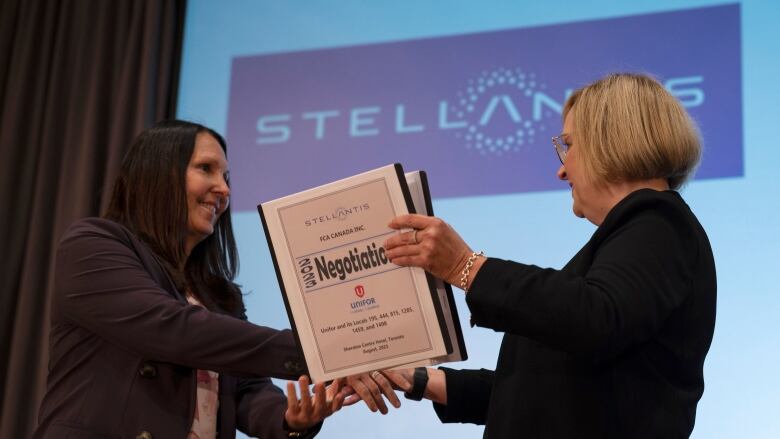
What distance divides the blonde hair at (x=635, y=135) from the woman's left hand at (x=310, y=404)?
725mm

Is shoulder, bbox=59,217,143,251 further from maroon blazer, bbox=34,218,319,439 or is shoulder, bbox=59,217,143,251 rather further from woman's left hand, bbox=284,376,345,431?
woman's left hand, bbox=284,376,345,431

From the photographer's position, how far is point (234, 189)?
12.2 ft

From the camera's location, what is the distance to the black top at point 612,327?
1533mm

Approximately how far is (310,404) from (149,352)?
1.21ft

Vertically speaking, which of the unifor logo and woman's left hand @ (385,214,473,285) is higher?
the unifor logo

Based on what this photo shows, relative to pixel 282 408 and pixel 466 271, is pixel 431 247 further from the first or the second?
pixel 282 408

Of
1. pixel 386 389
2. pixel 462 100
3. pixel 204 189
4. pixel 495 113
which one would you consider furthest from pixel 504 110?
pixel 386 389

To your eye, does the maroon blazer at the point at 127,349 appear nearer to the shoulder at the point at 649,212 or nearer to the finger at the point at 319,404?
the finger at the point at 319,404

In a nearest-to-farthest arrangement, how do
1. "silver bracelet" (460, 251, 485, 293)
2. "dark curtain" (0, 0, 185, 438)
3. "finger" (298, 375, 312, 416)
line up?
"silver bracelet" (460, 251, 485, 293) → "finger" (298, 375, 312, 416) → "dark curtain" (0, 0, 185, 438)

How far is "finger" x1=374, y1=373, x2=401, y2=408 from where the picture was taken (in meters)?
2.09

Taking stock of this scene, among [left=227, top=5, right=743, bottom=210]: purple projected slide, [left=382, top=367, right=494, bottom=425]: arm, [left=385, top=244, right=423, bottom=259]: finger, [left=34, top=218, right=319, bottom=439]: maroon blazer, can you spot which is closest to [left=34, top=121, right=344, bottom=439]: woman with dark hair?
[left=34, top=218, right=319, bottom=439]: maroon blazer

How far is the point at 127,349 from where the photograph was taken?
2.13m

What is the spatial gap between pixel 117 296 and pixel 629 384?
3.67 ft

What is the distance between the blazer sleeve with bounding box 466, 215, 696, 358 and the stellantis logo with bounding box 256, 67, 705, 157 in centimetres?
172
